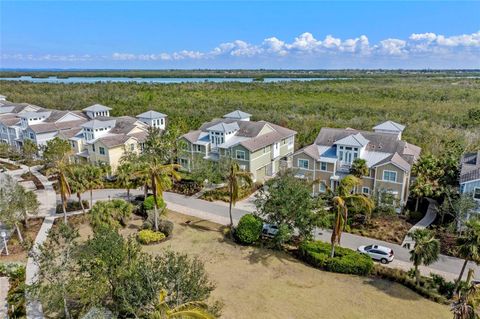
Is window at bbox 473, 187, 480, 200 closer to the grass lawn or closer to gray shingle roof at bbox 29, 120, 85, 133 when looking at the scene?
the grass lawn

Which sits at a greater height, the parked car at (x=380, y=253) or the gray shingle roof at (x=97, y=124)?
the gray shingle roof at (x=97, y=124)

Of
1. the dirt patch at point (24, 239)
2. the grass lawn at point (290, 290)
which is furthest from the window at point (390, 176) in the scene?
the dirt patch at point (24, 239)

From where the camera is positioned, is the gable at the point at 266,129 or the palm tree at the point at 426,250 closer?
the palm tree at the point at 426,250

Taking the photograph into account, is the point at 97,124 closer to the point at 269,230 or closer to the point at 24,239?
the point at 24,239

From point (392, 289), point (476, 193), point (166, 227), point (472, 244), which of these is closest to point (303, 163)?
point (476, 193)

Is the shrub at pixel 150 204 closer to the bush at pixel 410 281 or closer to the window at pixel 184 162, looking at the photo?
the window at pixel 184 162

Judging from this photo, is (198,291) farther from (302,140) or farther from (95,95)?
(95,95)

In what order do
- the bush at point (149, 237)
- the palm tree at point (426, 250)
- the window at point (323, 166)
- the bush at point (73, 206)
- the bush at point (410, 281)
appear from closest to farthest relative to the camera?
the bush at point (410, 281) < the palm tree at point (426, 250) < the bush at point (149, 237) < the bush at point (73, 206) < the window at point (323, 166)
